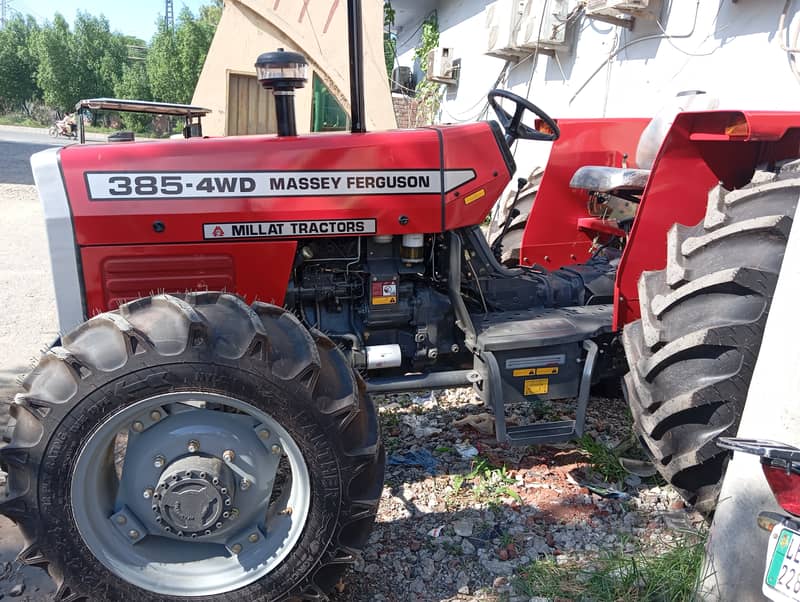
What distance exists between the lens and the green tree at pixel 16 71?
4603 cm

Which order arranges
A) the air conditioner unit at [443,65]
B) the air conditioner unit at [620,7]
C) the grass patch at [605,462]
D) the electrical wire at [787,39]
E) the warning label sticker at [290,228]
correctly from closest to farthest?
the warning label sticker at [290,228] → the grass patch at [605,462] → the electrical wire at [787,39] → the air conditioner unit at [620,7] → the air conditioner unit at [443,65]

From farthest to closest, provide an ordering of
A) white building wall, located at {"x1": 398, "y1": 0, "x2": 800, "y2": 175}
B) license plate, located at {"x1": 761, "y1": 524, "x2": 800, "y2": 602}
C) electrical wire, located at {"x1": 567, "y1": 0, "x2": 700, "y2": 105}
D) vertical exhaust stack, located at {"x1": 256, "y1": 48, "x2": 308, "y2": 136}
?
electrical wire, located at {"x1": 567, "y1": 0, "x2": 700, "y2": 105}
white building wall, located at {"x1": 398, "y1": 0, "x2": 800, "y2": 175}
vertical exhaust stack, located at {"x1": 256, "y1": 48, "x2": 308, "y2": 136}
license plate, located at {"x1": 761, "y1": 524, "x2": 800, "y2": 602}

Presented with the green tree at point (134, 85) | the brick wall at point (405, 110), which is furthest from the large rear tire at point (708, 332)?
the green tree at point (134, 85)

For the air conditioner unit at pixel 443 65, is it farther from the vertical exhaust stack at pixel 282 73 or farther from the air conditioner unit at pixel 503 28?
the vertical exhaust stack at pixel 282 73

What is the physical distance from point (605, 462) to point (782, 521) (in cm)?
138

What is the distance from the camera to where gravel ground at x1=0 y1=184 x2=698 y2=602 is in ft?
7.66

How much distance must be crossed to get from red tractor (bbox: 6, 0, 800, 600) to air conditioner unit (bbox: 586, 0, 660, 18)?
12.2 feet

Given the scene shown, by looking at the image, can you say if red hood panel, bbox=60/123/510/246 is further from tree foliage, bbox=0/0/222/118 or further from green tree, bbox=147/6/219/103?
tree foliage, bbox=0/0/222/118

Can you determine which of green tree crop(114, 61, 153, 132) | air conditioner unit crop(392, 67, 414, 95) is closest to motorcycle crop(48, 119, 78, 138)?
air conditioner unit crop(392, 67, 414, 95)

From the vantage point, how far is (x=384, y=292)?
8.95 feet

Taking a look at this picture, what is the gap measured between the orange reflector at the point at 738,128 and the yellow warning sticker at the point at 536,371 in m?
1.13

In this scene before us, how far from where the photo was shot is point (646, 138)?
3.55 m

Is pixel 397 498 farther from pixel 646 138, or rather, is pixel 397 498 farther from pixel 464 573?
pixel 646 138

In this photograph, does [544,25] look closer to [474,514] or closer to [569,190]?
[569,190]
